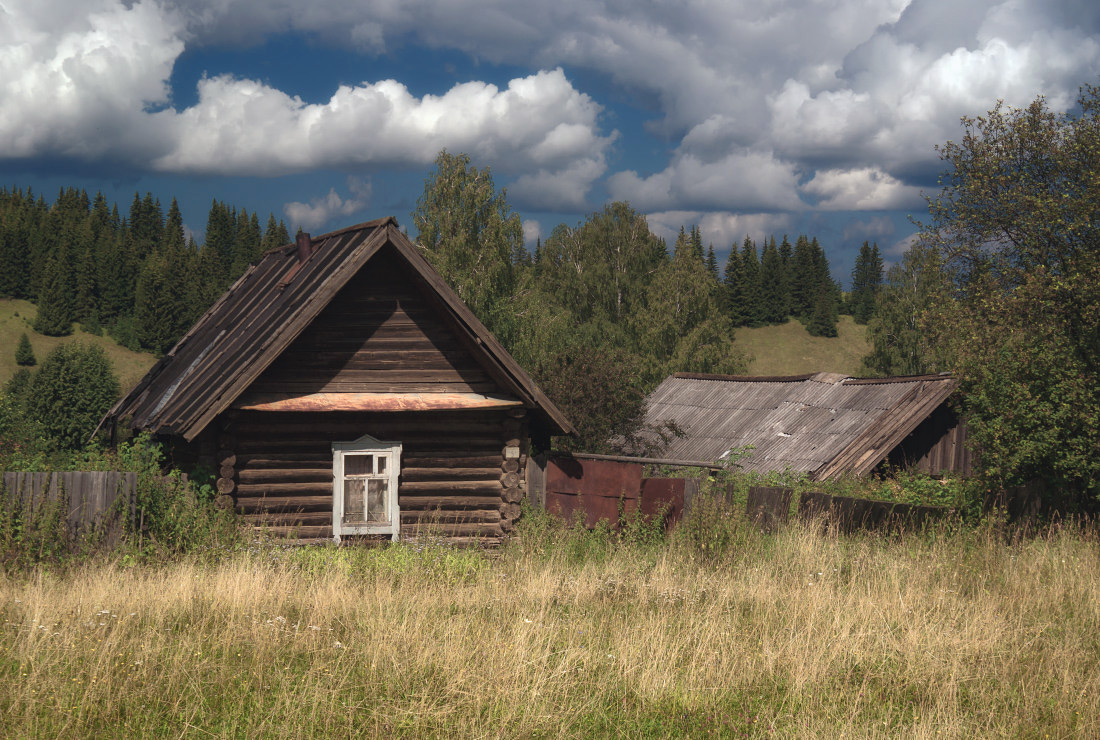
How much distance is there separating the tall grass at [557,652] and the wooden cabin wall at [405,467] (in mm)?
3460

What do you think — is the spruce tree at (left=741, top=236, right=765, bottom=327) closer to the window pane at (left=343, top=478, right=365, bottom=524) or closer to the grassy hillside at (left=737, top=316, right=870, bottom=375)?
the grassy hillside at (left=737, top=316, right=870, bottom=375)

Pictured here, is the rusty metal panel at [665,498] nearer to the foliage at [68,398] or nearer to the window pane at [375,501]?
the window pane at [375,501]

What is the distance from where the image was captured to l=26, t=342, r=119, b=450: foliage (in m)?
34.6

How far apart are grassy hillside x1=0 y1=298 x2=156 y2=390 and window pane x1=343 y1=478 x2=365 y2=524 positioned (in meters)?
70.8

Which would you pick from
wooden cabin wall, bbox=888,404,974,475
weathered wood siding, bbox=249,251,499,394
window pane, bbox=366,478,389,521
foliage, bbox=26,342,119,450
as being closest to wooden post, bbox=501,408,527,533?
weathered wood siding, bbox=249,251,499,394

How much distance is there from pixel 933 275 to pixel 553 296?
2075 cm

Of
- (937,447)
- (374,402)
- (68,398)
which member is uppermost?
(374,402)

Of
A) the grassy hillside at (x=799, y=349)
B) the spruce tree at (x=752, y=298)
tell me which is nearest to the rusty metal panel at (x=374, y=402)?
the grassy hillside at (x=799, y=349)

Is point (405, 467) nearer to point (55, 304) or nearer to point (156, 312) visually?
point (156, 312)

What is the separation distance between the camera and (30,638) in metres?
6.04

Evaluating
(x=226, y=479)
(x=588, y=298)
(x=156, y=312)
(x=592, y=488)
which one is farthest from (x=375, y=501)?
(x=156, y=312)

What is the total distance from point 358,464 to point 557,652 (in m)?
7.37

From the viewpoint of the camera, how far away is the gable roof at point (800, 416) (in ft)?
67.3

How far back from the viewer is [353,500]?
13.0 m
